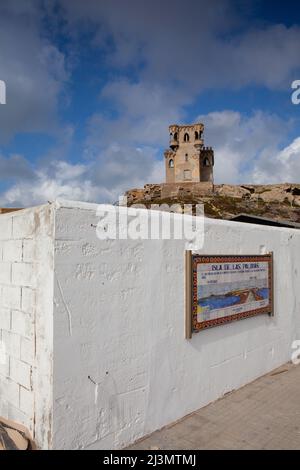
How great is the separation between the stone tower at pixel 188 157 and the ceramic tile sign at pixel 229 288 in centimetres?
5684

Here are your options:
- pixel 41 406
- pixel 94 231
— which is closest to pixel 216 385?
pixel 41 406

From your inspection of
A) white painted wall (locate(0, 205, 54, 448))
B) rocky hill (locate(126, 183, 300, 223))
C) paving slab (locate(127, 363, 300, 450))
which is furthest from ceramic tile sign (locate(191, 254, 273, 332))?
rocky hill (locate(126, 183, 300, 223))

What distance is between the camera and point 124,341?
3820mm

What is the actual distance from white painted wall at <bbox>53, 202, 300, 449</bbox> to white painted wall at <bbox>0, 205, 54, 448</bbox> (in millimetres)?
109

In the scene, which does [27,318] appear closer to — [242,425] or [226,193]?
[242,425]

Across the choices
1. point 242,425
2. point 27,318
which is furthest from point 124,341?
point 242,425

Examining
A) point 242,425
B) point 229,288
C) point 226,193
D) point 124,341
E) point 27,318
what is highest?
point 226,193

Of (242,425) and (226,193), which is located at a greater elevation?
(226,193)

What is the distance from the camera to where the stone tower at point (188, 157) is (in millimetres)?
62219

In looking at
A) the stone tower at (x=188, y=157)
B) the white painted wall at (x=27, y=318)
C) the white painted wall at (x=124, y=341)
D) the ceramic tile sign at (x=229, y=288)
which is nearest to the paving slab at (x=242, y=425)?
the white painted wall at (x=124, y=341)

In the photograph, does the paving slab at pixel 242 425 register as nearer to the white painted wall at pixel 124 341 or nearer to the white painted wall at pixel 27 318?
the white painted wall at pixel 124 341

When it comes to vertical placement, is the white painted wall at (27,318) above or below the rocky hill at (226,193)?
below

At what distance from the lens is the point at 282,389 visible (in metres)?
5.51

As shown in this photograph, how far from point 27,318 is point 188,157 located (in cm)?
6159
